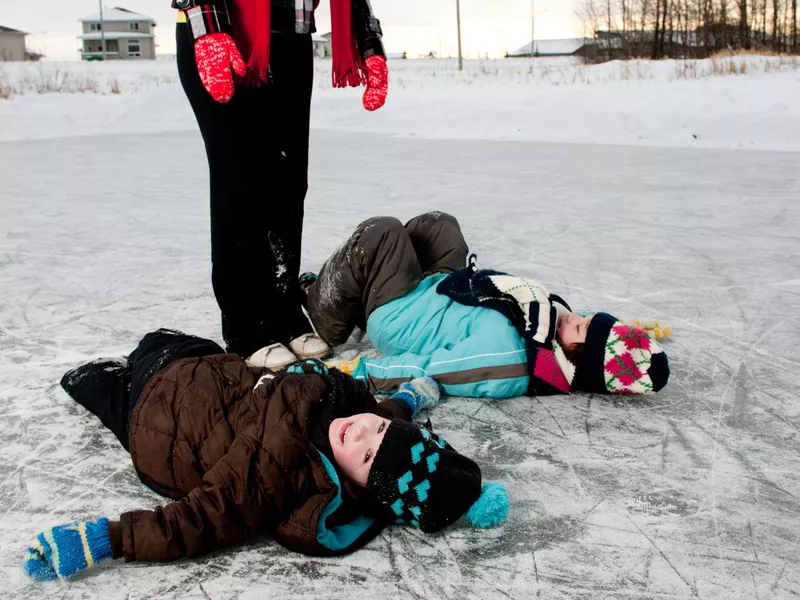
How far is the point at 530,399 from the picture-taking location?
7.66 feet

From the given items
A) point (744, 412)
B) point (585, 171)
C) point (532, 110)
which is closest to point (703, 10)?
point (532, 110)

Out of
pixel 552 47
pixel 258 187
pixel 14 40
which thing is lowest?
pixel 258 187

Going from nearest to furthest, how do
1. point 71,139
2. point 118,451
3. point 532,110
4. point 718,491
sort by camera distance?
1. point 718,491
2. point 118,451
3. point 71,139
4. point 532,110

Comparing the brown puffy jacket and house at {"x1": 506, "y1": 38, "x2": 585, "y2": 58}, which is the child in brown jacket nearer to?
the brown puffy jacket

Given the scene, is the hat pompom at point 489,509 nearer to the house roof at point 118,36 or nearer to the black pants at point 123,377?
the black pants at point 123,377

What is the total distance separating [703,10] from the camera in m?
24.3

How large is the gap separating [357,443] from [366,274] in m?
1.07

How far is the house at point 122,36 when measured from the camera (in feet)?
186

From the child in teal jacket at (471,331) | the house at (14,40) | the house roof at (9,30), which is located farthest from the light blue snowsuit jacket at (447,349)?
the house roof at (9,30)

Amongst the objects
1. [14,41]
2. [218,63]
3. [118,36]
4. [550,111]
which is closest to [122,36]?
[118,36]

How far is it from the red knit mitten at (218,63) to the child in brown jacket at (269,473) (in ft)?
2.52

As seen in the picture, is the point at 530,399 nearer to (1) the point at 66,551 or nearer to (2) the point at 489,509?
(2) the point at 489,509

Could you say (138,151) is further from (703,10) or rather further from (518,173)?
(703,10)

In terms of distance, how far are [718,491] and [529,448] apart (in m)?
0.45
